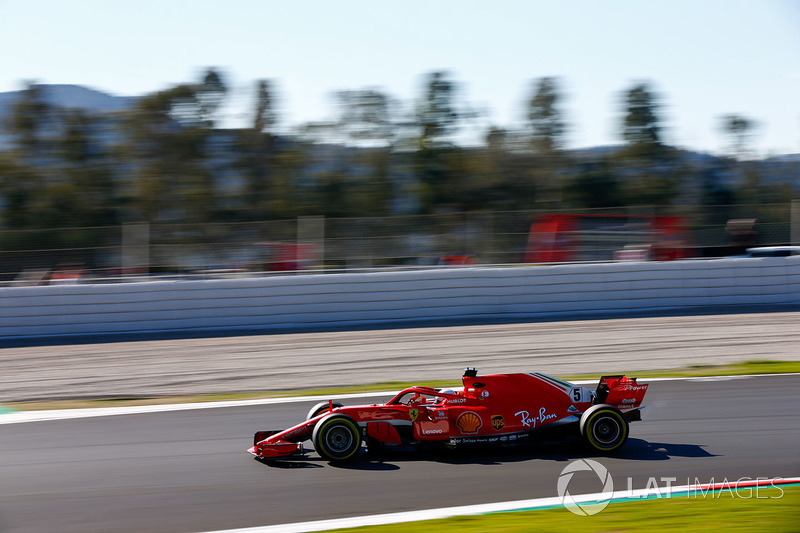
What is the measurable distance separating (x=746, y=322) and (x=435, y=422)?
1006cm

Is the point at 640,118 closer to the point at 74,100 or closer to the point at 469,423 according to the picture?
the point at 74,100

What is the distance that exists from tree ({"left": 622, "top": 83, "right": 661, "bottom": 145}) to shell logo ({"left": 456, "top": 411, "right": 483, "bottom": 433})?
2864 centimetres

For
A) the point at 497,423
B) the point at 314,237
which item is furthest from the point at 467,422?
the point at 314,237

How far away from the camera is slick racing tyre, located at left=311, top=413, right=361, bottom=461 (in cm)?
655

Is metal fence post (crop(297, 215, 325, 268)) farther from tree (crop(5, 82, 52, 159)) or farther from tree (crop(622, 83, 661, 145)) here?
tree (crop(622, 83, 661, 145))

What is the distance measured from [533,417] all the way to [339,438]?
5.93ft

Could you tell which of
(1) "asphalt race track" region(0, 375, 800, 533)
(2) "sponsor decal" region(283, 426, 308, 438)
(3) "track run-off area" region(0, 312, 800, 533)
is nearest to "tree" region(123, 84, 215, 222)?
(3) "track run-off area" region(0, 312, 800, 533)

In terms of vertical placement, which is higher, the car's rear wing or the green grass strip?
the car's rear wing

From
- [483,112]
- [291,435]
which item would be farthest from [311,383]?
[483,112]

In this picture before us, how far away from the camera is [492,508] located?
18.1 ft

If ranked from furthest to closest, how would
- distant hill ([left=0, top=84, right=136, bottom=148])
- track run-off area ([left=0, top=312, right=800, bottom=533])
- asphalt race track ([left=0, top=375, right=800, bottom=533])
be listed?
distant hill ([left=0, top=84, right=136, bottom=148]) < track run-off area ([left=0, top=312, right=800, bottom=533]) < asphalt race track ([left=0, top=375, right=800, bottom=533])

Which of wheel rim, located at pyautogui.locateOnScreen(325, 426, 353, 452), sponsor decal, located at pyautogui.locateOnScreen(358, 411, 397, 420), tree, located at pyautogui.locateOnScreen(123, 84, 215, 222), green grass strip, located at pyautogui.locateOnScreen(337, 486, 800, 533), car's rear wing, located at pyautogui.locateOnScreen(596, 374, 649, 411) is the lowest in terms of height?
green grass strip, located at pyautogui.locateOnScreen(337, 486, 800, 533)

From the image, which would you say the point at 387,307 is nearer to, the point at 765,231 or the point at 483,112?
the point at 765,231

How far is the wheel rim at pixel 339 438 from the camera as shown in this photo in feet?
21.6
